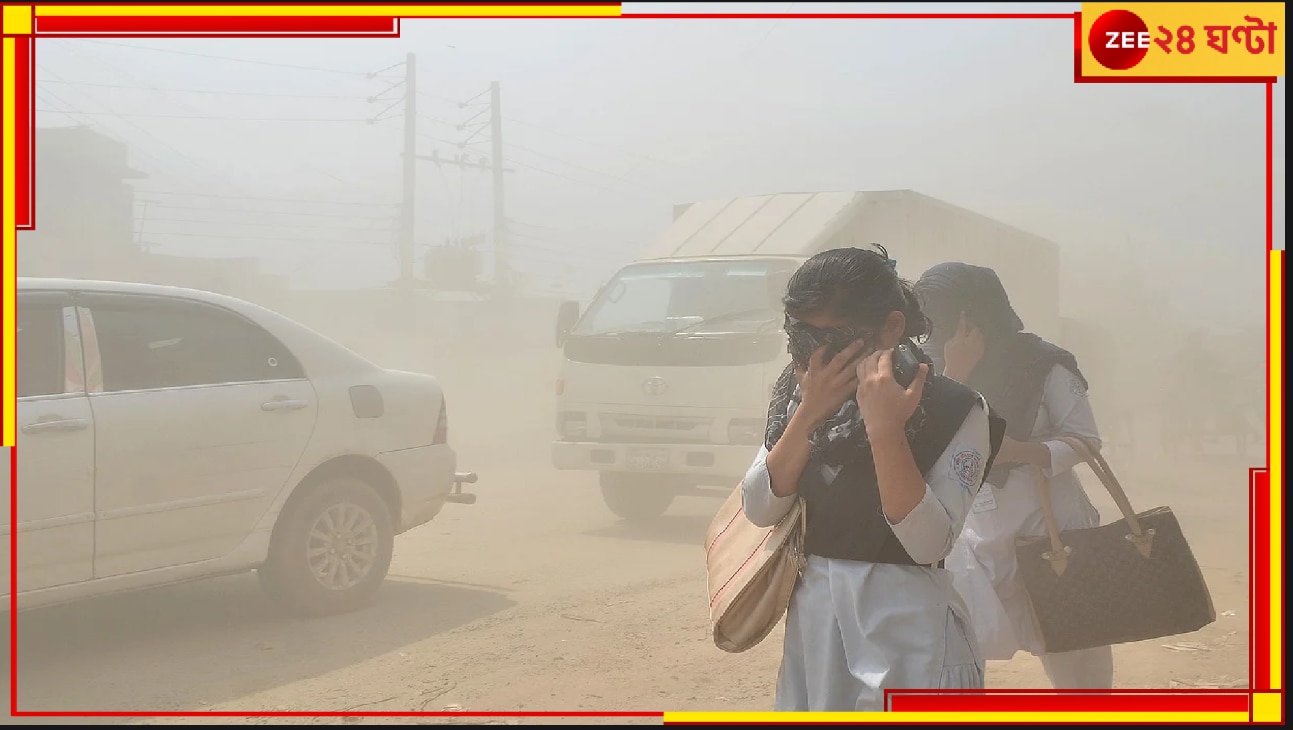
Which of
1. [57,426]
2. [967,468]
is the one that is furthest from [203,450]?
[967,468]

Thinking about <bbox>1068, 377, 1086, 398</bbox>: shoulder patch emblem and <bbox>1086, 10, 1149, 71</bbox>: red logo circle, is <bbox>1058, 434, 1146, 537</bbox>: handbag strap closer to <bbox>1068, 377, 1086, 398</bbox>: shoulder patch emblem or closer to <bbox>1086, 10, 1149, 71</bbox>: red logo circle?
<bbox>1068, 377, 1086, 398</bbox>: shoulder patch emblem

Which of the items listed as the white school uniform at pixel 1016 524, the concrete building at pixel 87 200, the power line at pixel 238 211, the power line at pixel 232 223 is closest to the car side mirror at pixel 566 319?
the power line at pixel 232 223

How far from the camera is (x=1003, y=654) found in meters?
3.51

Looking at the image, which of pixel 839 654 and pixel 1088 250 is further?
pixel 1088 250

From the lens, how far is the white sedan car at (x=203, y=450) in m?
4.84

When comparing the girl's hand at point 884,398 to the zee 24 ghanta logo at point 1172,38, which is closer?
the girl's hand at point 884,398

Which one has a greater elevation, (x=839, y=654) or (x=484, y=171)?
(x=484, y=171)

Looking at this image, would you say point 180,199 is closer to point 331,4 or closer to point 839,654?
point 331,4

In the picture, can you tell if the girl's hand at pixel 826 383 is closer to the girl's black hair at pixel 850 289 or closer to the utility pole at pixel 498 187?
the girl's black hair at pixel 850 289

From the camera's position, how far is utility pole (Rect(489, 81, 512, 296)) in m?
6.15

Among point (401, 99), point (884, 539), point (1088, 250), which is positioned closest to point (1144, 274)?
point (1088, 250)

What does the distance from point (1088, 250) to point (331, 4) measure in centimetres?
506

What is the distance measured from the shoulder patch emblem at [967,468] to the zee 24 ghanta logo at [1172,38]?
241cm

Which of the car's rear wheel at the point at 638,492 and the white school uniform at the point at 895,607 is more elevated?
the white school uniform at the point at 895,607
